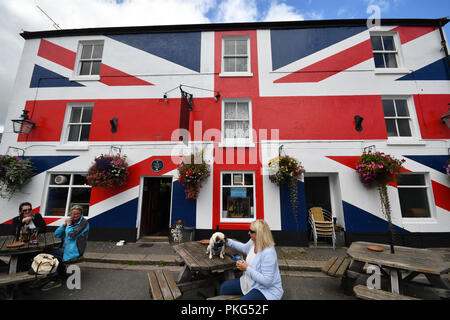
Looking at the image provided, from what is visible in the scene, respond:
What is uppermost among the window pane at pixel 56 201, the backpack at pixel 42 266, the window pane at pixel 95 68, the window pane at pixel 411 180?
the window pane at pixel 95 68

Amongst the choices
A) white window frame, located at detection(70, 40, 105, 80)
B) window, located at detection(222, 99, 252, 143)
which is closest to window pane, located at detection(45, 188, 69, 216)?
white window frame, located at detection(70, 40, 105, 80)

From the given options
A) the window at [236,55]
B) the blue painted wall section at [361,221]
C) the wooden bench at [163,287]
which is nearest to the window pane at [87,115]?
the window at [236,55]

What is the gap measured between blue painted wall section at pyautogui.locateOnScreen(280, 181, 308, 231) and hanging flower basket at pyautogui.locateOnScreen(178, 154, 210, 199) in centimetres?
283

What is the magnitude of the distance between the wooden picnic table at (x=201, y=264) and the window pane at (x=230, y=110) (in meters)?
4.94

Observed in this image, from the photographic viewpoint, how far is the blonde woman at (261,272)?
7.45 feet

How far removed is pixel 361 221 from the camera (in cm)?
595

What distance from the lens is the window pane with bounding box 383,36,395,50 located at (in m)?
7.32

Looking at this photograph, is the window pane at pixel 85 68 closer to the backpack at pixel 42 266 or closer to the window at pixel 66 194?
the window at pixel 66 194

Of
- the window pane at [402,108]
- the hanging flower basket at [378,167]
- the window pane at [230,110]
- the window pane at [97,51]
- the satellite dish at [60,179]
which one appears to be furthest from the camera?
the window pane at [97,51]

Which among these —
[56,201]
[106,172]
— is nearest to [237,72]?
[106,172]

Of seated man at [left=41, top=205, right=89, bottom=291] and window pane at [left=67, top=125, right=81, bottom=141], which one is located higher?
window pane at [left=67, top=125, right=81, bottom=141]

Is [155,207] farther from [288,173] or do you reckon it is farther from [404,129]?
[404,129]

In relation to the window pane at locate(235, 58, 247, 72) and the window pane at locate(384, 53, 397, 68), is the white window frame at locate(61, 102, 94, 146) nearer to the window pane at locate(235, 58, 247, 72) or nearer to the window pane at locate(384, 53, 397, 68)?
the window pane at locate(235, 58, 247, 72)
